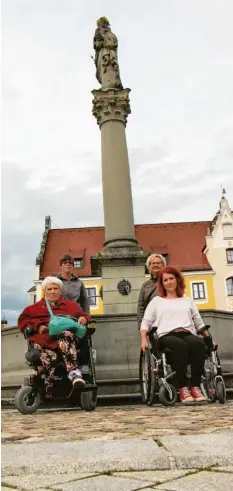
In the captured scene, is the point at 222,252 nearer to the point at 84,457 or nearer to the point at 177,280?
the point at 177,280

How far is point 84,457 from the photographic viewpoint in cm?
201

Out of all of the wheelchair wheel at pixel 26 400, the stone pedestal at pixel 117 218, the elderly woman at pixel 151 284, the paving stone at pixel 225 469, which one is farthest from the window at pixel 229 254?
the paving stone at pixel 225 469

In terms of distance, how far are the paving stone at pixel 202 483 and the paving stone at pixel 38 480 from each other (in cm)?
34

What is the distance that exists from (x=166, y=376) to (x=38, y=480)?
10.9 ft

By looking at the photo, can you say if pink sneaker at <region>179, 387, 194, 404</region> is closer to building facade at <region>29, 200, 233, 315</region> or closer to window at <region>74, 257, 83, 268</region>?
building facade at <region>29, 200, 233, 315</region>

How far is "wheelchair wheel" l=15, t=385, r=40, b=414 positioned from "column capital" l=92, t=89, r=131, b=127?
8.25m

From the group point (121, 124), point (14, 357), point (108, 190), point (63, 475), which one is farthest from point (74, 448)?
point (121, 124)

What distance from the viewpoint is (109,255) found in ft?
35.2

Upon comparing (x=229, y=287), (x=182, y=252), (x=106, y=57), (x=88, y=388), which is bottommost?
(x=88, y=388)

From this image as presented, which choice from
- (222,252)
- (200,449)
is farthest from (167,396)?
(222,252)

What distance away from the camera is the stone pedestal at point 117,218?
420 inches

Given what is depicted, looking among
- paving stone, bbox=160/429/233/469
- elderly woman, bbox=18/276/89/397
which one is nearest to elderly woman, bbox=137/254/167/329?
elderly woman, bbox=18/276/89/397

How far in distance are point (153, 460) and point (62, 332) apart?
3309 millimetres

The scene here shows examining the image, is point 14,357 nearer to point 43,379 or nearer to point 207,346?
point 43,379
